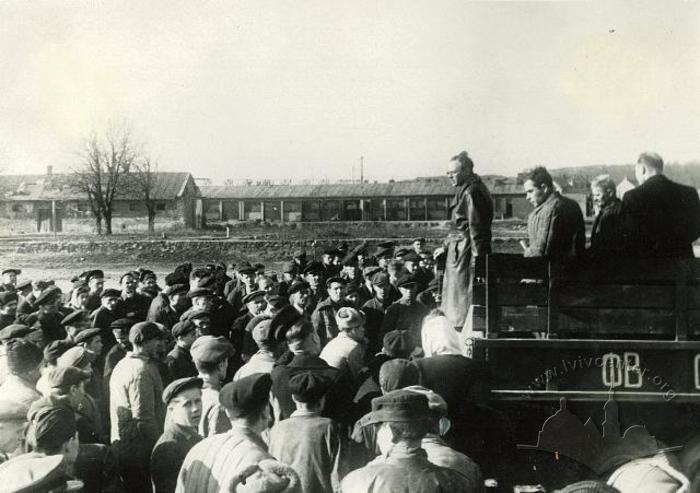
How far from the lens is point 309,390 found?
411cm

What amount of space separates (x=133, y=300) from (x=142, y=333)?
3643mm

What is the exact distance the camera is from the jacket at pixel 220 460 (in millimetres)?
3447

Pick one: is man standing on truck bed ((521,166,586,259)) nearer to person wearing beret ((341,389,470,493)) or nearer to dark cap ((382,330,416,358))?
dark cap ((382,330,416,358))

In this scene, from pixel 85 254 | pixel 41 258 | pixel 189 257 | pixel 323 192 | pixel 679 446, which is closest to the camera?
pixel 679 446

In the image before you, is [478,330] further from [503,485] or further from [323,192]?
[323,192]

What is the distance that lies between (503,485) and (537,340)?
1668mm

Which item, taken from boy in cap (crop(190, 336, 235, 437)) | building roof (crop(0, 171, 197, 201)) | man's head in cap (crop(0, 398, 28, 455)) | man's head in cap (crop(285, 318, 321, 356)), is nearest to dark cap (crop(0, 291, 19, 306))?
man's head in cap (crop(0, 398, 28, 455))

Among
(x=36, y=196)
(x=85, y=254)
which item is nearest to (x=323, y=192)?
(x=36, y=196)

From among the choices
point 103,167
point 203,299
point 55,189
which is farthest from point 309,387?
point 55,189

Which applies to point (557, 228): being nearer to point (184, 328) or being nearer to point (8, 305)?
point (184, 328)

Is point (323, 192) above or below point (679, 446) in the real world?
above

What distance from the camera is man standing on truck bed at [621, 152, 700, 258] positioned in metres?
5.23

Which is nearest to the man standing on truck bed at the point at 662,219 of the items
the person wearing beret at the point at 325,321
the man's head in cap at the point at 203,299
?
the person wearing beret at the point at 325,321

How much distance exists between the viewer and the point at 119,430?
5.20 metres
